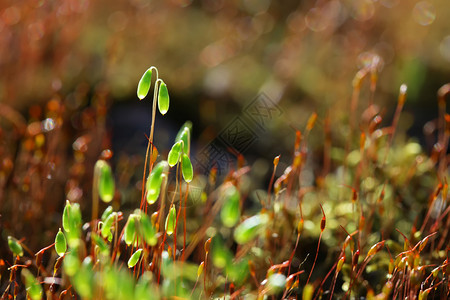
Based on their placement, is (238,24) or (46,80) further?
(238,24)

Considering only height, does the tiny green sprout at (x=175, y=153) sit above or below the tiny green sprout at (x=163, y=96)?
below

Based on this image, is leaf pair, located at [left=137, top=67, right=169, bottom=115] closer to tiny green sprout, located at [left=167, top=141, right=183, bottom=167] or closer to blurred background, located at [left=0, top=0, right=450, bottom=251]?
tiny green sprout, located at [left=167, top=141, right=183, bottom=167]

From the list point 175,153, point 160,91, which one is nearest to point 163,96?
point 160,91

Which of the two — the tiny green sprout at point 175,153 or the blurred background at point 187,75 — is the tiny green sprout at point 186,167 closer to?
the tiny green sprout at point 175,153

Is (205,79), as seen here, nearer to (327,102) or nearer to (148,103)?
(148,103)

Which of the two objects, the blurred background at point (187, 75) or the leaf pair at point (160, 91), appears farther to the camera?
the blurred background at point (187, 75)

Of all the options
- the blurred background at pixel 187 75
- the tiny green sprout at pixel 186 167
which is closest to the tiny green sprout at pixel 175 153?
the tiny green sprout at pixel 186 167

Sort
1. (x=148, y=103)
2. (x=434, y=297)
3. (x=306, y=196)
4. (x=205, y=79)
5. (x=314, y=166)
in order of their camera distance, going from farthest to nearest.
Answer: (x=205, y=79)
(x=148, y=103)
(x=314, y=166)
(x=306, y=196)
(x=434, y=297)

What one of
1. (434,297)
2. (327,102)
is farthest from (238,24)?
(434,297)

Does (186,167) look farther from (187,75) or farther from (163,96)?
(187,75)
